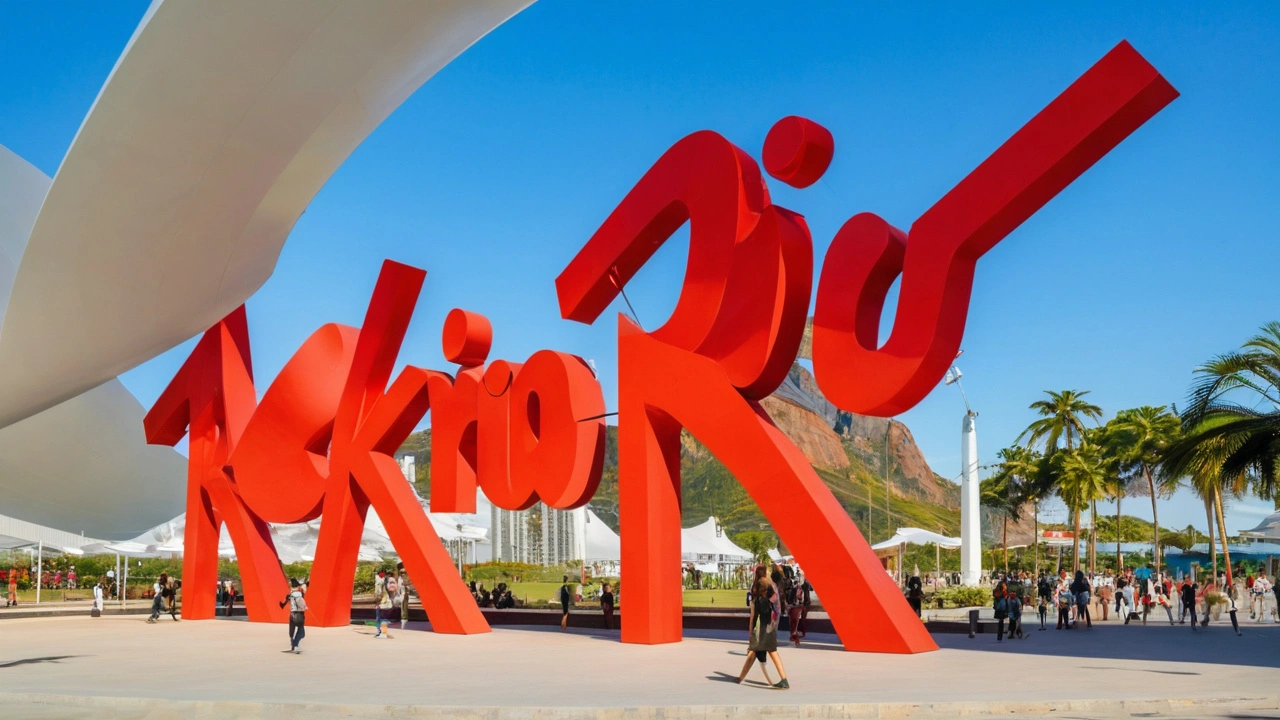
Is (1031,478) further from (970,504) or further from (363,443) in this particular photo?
(363,443)

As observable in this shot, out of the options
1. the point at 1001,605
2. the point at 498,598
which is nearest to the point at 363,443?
the point at 498,598

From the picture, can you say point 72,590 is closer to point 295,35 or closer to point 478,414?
point 478,414

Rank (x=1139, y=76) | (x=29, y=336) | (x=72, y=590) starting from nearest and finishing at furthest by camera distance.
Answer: (x=1139, y=76) → (x=29, y=336) → (x=72, y=590)

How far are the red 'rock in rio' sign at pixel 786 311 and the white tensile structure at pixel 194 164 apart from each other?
13.5ft

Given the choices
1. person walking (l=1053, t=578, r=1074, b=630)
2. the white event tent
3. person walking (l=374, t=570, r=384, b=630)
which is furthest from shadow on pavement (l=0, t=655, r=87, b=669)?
the white event tent

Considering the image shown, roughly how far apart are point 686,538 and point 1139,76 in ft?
134

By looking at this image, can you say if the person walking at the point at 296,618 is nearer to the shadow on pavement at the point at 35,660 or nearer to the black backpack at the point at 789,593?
the shadow on pavement at the point at 35,660

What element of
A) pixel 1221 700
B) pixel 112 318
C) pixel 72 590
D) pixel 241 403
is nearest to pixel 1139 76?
pixel 1221 700

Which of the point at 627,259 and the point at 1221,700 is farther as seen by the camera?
the point at 627,259

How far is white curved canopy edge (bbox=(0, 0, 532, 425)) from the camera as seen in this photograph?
14211 millimetres

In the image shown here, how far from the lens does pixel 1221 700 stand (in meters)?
10.3

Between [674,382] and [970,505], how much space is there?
76.4ft

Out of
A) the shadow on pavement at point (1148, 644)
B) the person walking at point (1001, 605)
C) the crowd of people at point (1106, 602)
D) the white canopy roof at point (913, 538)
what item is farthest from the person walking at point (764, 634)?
the white canopy roof at point (913, 538)

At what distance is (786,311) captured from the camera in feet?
50.5
